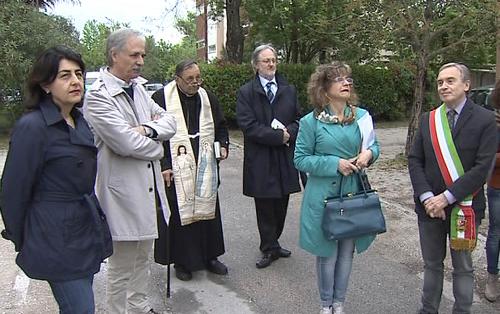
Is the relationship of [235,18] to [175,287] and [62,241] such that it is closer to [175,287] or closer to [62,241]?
[175,287]

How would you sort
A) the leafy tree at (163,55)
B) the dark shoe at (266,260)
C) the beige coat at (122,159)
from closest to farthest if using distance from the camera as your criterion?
the beige coat at (122,159) < the dark shoe at (266,260) < the leafy tree at (163,55)

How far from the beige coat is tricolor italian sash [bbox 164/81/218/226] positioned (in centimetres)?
90

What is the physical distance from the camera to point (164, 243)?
4.32 metres

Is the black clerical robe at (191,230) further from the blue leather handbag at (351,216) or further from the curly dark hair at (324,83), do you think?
the blue leather handbag at (351,216)

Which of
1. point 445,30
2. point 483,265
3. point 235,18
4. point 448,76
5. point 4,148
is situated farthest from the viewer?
point 235,18

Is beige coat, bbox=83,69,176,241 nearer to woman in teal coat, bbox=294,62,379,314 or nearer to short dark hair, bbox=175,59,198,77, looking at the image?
short dark hair, bbox=175,59,198,77

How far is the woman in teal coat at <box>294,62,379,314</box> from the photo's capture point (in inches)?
130

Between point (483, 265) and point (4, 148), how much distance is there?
12.6 meters

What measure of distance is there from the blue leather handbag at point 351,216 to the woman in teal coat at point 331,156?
0.29 ft

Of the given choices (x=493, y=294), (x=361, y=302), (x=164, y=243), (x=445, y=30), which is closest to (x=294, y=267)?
(x=361, y=302)

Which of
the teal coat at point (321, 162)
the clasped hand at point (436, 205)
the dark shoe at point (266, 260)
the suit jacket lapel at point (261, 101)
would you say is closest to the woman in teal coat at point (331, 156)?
the teal coat at point (321, 162)

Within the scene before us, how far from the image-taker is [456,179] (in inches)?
121

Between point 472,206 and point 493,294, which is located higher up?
point 472,206

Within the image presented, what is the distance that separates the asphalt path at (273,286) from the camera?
3814 mm
